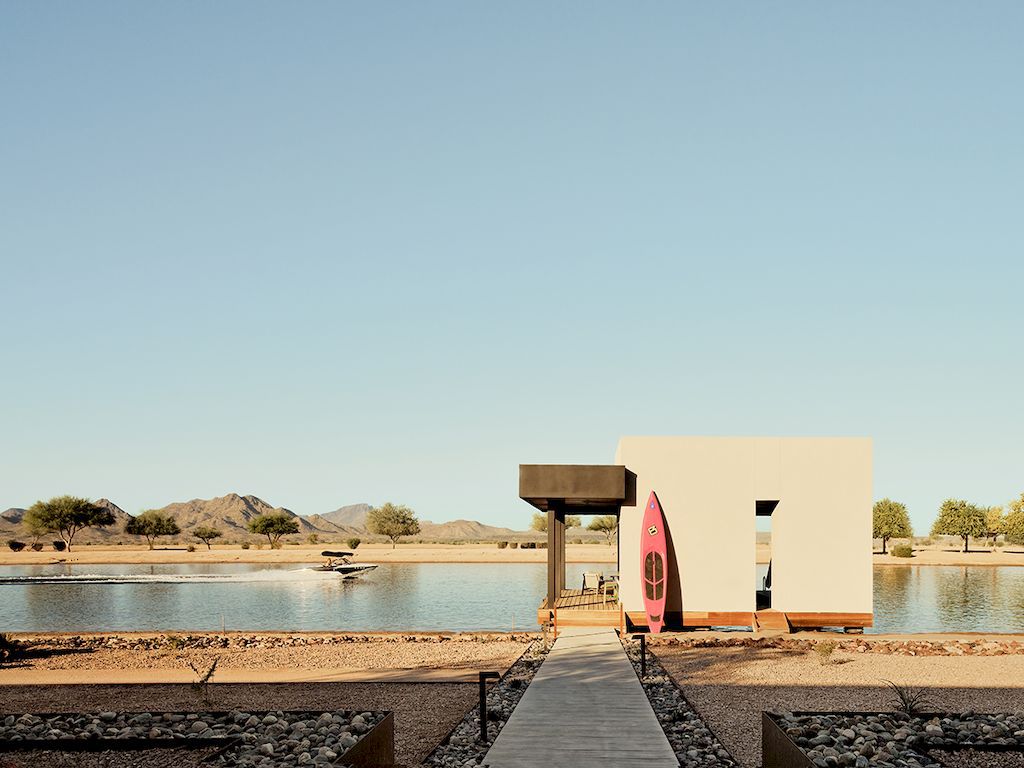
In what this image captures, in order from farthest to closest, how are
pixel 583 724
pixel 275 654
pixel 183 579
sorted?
pixel 183 579 < pixel 275 654 < pixel 583 724

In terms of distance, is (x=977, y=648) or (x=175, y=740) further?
(x=977, y=648)

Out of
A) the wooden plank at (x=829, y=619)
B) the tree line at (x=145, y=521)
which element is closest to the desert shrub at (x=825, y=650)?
the wooden plank at (x=829, y=619)

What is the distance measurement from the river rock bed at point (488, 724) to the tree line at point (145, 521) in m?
80.3

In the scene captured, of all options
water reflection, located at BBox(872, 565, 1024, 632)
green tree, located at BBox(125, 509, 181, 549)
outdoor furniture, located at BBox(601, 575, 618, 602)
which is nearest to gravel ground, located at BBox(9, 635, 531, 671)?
outdoor furniture, located at BBox(601, 575, 618, 602)

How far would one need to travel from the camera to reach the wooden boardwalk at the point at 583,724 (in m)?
9.01

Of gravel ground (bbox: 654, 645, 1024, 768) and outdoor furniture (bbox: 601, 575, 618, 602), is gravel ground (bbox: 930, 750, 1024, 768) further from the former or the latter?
outdoor furniture (bbox: 601, 575, 618, 602)

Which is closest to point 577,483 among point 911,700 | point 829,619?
point 829,619

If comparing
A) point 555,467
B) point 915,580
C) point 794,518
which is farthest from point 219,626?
point 915,580

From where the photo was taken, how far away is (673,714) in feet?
37.9

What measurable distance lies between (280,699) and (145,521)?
305 ft

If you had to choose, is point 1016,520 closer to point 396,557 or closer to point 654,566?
point 396,557

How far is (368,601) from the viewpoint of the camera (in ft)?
123

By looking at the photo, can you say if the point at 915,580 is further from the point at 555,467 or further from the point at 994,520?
the point at 994,520

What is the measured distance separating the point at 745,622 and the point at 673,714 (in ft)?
31.7
